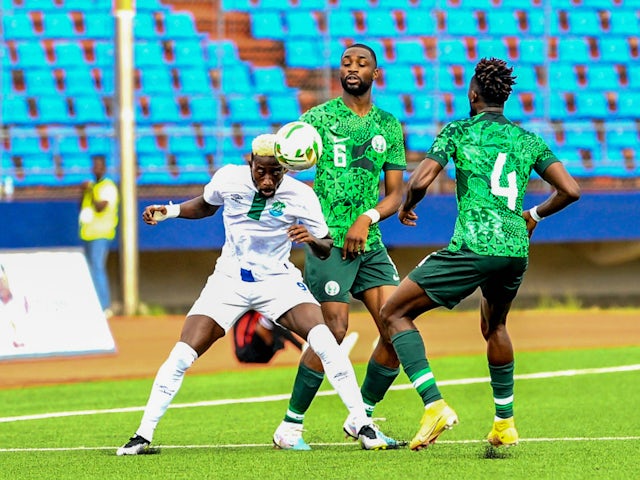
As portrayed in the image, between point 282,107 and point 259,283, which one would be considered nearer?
point 259,283

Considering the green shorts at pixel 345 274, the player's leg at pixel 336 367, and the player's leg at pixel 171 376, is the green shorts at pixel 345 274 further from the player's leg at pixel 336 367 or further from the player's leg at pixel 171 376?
the player's leg at pixel 171 376

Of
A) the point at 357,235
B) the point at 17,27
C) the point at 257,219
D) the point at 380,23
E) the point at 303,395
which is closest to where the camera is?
the point at 257,219

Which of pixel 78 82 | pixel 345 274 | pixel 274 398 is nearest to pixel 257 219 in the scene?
pixel 345 274

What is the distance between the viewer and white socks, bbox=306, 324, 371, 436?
799cm

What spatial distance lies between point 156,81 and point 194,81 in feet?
2.05

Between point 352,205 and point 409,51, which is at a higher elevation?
point 352,205

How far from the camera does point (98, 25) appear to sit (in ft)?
79.7

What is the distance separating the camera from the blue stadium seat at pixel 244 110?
75.6ft

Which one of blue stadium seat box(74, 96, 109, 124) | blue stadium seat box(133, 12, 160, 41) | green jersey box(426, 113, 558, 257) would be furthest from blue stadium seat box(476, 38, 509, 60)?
green jersey box(426, 113, 558, 257)

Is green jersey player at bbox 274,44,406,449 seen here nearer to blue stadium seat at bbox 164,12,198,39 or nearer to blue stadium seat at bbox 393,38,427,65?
blue stadium seat at bbox 393,38,427,65

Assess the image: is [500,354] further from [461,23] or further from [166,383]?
[461,23]

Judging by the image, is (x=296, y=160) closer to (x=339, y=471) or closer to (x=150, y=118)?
(x=339, y=471)

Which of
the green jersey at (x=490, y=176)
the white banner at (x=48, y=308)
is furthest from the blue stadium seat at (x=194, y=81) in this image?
the green jersey at (x=490, y=176)

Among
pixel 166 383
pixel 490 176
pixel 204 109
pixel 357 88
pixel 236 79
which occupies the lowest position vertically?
pixel 204 109
